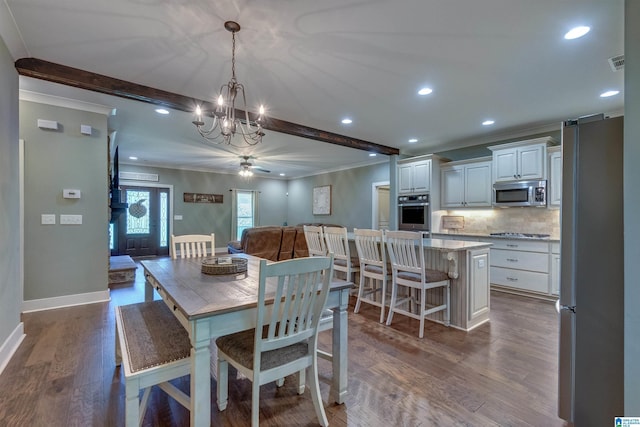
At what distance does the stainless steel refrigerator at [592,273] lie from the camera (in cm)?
138

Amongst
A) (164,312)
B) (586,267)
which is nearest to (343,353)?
(164,312)

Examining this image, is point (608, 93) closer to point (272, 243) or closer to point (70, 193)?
point (272, 243)

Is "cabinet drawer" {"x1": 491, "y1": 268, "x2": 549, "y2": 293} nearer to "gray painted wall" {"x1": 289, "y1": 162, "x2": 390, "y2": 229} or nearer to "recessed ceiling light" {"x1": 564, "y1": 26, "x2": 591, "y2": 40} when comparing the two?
"recessed ceiling light" {"x1": 564, "y1": 26, "x2": 591, "y2": 40}

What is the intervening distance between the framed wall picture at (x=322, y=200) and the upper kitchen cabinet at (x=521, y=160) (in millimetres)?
4667

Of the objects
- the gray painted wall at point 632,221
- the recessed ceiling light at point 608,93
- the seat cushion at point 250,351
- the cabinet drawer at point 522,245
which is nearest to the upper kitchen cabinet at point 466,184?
the cabinet drawer at point 522,245

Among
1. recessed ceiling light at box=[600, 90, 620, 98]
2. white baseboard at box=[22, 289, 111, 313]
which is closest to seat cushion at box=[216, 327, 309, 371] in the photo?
white baseboard at box=[22, 289, 111, 313]

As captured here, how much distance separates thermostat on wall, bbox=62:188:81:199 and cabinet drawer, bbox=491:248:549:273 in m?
5.97

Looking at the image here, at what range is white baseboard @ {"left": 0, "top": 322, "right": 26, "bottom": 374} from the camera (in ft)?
7.30

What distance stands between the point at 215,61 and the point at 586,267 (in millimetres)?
3087

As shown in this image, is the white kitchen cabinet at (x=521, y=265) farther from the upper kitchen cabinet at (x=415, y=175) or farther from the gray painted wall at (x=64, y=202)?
the gray painted wall at (x=64, y=202)

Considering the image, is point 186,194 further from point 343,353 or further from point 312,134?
point 343,353

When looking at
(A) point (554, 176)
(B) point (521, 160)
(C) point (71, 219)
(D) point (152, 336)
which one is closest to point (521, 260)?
(A) point (554, 176)

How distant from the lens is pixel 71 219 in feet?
12.0

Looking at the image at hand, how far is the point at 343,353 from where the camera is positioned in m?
1.81
